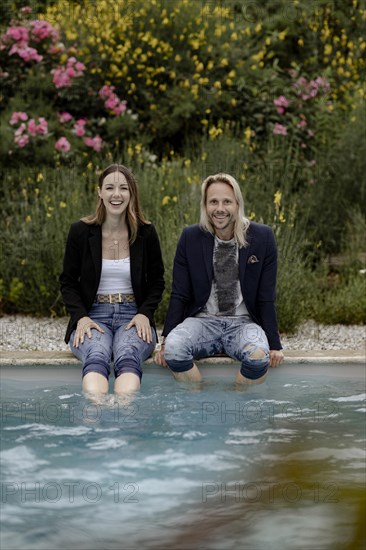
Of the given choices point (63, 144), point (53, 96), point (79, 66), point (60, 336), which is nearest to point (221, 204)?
point (60, 336)

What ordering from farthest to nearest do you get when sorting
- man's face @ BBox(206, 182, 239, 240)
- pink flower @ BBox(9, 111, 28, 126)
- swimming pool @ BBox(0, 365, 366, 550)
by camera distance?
pink flower @ BBox(9, 111, 28, 126), man's face @ BBox(206, 182, 239, 240), swimming pool @ BBox(0, 365, 366, 550)

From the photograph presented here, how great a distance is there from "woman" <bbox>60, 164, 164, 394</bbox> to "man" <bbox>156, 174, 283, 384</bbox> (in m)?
0.15

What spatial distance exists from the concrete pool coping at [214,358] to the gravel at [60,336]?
2.15 feet

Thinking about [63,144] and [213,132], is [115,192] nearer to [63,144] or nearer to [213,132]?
[63,144]

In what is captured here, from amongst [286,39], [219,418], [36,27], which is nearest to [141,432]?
[219,418]

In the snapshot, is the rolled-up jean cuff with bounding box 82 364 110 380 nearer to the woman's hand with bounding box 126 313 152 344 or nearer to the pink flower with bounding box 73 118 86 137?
the woman's hand with bounding box 126 313 152 344

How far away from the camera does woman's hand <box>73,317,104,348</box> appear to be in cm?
487

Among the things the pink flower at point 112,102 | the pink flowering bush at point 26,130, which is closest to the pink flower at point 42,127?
the pink flowering bush at point 26,130

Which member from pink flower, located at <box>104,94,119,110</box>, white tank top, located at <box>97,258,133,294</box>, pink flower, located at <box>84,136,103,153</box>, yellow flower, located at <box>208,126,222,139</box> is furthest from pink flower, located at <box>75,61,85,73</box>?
white tank top, located at <box>97,258,133,294</box>

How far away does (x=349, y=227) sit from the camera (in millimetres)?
8211

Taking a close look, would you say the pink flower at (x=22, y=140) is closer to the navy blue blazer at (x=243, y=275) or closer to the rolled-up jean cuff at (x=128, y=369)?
the navy blue blazer at (x=243, y=275)

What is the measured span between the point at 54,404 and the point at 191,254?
3.43 ft

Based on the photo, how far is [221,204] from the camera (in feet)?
15.8

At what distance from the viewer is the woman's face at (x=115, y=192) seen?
4910mm
